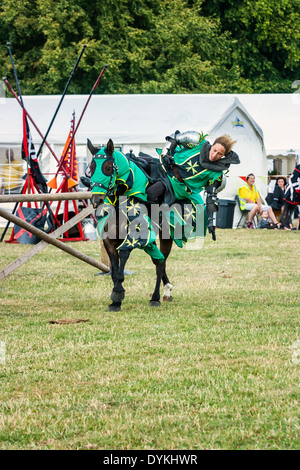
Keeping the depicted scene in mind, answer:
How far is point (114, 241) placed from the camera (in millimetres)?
8430

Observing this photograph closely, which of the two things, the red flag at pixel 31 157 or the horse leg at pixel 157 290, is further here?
the red flag at pixel 31 157

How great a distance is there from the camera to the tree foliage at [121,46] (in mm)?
30016

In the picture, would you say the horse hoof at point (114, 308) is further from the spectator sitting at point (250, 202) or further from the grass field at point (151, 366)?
the spectator sitting at point (250, 202)

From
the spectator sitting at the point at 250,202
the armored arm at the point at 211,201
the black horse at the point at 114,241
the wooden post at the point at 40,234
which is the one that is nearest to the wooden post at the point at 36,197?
the wooden post at the point at 40,234

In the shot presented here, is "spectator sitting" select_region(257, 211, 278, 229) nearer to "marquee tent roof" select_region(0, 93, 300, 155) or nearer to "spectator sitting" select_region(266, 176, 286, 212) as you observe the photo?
"spectator sitting" select_region(266, 176, 286, 212)

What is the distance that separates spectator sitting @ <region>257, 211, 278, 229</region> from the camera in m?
20.5

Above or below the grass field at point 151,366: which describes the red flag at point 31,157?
above

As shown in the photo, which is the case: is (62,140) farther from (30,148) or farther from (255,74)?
(255,74)

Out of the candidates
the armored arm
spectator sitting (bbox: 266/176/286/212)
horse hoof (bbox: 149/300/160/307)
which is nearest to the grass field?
horse hoof (bbox: 149/300/160/307)

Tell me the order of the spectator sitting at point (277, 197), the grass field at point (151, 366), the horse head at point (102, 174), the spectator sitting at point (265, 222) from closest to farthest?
the grass field at point (151, 366) → the horse head at point (102, 174) → the spectator sitting at point (265, 222) → the spectator sitting at point (277, 197)

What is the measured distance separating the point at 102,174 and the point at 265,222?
1331 cm

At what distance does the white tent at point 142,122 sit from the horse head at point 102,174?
1270 centimetres

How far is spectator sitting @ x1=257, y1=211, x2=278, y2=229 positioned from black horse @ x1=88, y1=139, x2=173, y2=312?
11.8m

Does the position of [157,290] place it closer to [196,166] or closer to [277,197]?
[196,166]
